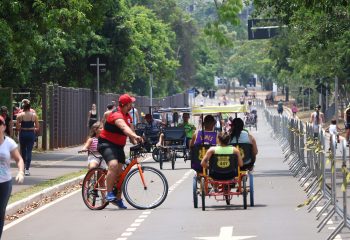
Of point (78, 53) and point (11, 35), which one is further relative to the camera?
point (78, 53)

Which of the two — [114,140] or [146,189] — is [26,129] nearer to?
[146,189]

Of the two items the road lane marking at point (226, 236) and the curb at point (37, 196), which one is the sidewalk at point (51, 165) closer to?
the curb at point (37, 196)

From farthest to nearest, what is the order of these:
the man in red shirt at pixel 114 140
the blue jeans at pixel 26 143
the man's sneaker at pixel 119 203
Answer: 1. the blue jeans at pixel 26 143
2. the man's sneaker at pixel 119 203
3. the man in red shirt at pixel 114 140

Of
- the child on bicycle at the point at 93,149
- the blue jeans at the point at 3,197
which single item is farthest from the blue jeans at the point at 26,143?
the blue jeans at the point at 3,197

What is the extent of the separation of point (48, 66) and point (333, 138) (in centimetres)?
4482

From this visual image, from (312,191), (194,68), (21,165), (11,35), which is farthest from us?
(194,68)

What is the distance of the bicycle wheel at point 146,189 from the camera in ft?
71.5

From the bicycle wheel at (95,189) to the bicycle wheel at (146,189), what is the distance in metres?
0.53

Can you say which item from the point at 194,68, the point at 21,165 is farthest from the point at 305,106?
the point at 21,165

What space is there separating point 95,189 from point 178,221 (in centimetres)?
305

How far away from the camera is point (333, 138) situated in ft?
60.9

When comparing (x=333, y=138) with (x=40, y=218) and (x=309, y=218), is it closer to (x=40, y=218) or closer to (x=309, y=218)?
(x=309, y=218)

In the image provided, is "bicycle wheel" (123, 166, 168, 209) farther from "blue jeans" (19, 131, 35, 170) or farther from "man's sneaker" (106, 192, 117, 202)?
"blue jeans" (19, 131, 35, 170)

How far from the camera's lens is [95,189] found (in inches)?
877
